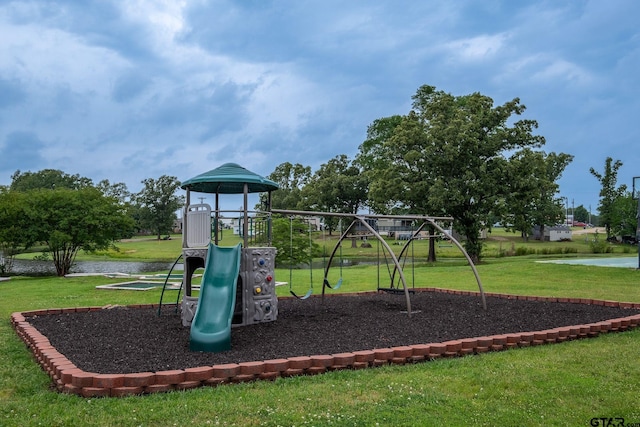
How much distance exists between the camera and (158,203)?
5550cm

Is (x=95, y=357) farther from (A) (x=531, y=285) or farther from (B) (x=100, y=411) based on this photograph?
(A) (x=531, y=285)

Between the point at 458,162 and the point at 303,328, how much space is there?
17736 mm

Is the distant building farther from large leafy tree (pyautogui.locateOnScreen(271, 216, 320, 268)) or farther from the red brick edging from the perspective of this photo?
the red brick edging

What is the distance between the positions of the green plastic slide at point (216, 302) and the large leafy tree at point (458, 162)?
1613 cm

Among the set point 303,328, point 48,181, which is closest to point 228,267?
point 303,328

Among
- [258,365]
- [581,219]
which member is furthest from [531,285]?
[581,219]

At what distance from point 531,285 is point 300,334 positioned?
30.8 feet

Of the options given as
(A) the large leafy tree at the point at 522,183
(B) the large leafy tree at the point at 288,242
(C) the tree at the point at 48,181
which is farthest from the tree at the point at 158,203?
(A) the large leafy tree at the point at 522,183

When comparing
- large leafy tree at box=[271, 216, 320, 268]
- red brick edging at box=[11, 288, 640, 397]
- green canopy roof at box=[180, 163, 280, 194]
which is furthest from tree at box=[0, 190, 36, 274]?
red brick edging at box=[11, 288, 640, 397]

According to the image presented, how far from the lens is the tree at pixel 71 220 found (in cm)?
1933

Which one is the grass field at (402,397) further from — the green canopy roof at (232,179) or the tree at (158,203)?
the tree at (158,203)

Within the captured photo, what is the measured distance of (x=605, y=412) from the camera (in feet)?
14.3

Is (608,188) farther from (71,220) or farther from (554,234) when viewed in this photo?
(71,220)

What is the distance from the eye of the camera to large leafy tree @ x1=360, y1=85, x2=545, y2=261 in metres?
23.3
